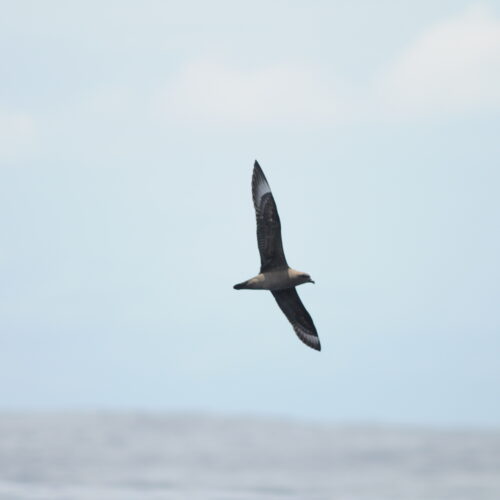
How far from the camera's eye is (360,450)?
163375 millimetres

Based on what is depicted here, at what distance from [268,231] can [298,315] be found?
7.93 ft

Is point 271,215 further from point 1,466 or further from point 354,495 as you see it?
point 1,466

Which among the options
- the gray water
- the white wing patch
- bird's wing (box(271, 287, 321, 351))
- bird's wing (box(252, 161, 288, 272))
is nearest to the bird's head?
bird's wing (box(252, 161, 288, 272))

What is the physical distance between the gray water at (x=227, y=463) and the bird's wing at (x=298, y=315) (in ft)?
234

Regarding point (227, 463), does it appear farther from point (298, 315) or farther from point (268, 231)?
point (268, 231)

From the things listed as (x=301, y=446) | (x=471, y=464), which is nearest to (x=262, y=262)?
(x=471, y=464)

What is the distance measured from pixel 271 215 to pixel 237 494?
8293 centimetres

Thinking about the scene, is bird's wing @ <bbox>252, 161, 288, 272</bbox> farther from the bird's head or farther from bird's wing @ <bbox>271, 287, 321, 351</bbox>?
bird's wing @ <bbox>271, 287, 321, 351</bbox>

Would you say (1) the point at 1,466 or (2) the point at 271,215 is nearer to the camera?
(2) the point at 271,215

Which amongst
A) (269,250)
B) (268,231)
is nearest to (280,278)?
(269,250)

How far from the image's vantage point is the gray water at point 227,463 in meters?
107

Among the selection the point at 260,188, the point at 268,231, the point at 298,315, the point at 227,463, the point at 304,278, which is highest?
the point at 227,463

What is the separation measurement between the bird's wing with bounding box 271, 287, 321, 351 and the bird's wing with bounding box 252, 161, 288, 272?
1.16 m

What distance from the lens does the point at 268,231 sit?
24.1m
